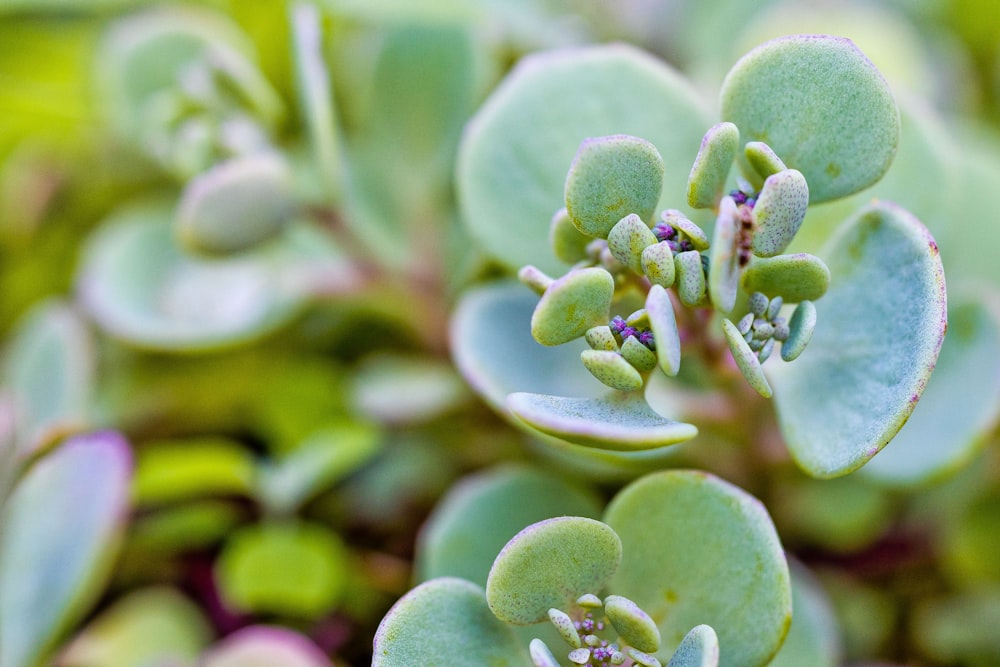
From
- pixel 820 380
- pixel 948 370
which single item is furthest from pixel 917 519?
pixel 820 380

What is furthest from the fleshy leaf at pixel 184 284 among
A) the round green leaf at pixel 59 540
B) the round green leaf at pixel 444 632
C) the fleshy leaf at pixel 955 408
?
the fleshy leaf at pixel 955 408

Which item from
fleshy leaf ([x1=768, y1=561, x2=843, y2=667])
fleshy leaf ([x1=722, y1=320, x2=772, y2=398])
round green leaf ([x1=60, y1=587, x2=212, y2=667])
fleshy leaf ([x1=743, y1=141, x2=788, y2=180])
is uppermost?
fleshy leaf ([x1=743, y1=141, x2=788, y2=180])

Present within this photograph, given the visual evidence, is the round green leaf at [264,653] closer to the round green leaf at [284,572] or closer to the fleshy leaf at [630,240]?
the round green leaf at [284,572]

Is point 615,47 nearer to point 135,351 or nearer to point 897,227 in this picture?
point 897,227

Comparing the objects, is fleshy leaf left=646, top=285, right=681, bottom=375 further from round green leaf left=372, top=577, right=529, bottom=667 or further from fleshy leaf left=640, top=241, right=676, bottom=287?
round green leaf left=372, top=577, right=529, bottom=667

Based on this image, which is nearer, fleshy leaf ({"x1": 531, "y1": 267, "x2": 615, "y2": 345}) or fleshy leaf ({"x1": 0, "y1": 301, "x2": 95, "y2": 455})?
fleshy leaf ({"x1": 531, "y1": 267, "x2": 615, "y2": 345})

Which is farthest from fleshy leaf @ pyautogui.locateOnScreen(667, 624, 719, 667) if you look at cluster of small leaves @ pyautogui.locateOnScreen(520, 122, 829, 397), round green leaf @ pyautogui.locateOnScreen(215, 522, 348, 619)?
round green leaf @ pyautogui.locateOnScreen(215, 522, 348, 619)
